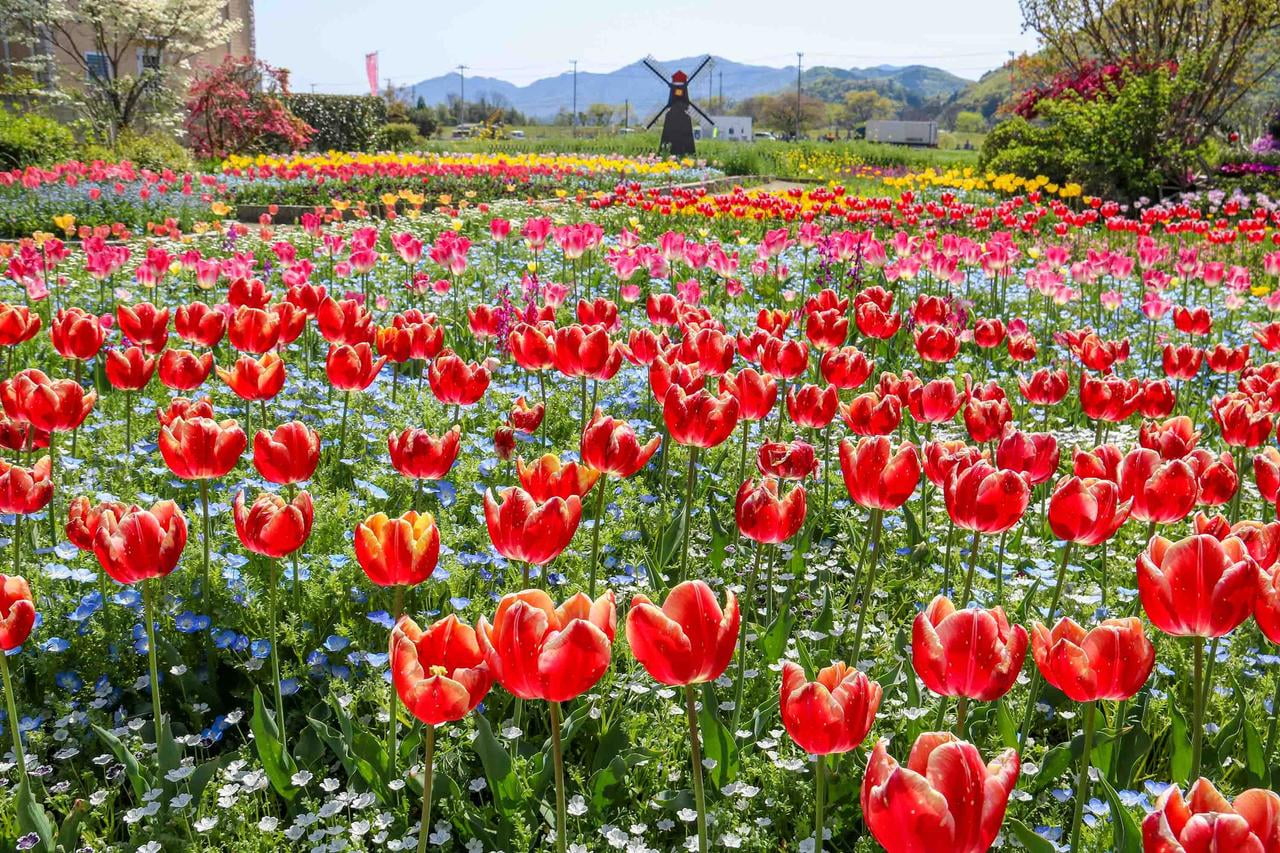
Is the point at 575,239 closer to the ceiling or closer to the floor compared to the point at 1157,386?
closer to the ceiling

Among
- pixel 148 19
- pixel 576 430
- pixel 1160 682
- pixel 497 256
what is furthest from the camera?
pixel 148 19

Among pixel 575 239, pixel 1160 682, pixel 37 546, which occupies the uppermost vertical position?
pixel 575 239

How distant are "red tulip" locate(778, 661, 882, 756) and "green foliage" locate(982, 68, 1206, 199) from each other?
18.8m

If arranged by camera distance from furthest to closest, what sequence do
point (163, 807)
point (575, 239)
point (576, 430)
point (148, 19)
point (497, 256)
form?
point (148, 19), point (497, 256), point (575, 239), point (576, 430), point (163, 807)

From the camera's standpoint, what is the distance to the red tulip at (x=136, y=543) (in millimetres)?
1963

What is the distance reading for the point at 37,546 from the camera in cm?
322

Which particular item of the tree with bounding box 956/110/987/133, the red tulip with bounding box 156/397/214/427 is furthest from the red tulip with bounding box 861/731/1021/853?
the tree with bounding box 956/110/987/133

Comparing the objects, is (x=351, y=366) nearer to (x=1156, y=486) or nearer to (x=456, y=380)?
(x=456, y=380)

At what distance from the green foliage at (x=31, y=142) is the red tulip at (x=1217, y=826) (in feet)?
61.1

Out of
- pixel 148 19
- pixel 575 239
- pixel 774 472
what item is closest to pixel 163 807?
pixel 774 472

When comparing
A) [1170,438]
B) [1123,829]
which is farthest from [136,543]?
[1170,438]

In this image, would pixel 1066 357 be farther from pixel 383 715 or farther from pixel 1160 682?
pixel 383 715

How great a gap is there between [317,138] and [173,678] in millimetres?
33458

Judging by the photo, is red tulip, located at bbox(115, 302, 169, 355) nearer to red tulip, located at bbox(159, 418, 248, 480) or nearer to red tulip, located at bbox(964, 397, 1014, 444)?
red tulip, located at bbox(159, 418, 248, 480)
